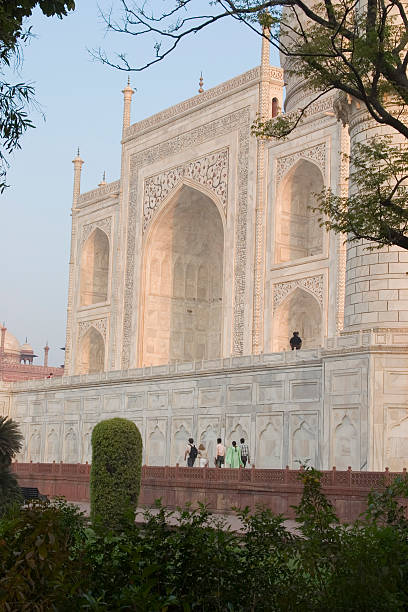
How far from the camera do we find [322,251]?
21516 millimetres

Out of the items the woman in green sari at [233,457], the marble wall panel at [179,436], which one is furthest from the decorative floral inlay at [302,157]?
the woman in green sari at [233,457]

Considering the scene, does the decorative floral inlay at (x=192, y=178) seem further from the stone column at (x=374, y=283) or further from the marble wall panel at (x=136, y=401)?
the stone column at (x=374, y=283)

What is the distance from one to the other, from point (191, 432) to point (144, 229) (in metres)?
8.23

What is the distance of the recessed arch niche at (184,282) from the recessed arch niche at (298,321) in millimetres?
5181

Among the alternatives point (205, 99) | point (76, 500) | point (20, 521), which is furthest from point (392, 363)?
point (205, 99)

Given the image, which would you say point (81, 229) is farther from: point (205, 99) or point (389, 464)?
point (389, 464)

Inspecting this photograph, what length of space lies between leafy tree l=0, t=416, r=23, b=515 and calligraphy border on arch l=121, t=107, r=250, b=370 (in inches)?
544

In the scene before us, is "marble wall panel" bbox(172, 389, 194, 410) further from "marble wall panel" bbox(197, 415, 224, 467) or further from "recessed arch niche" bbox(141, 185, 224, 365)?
"recessed arch niche" bbox(141, 185, 224, 365)

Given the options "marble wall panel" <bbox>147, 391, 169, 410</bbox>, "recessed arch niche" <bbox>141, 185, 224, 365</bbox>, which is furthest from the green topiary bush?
"recessed arch niche" <bbox>141, 185, 224, 365</bbox>

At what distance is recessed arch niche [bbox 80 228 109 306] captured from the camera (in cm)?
2952

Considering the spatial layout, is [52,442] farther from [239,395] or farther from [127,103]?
[127,103]

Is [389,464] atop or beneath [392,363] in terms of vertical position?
beneath

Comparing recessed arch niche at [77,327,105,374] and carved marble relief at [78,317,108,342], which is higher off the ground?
carved marble relief at [78,317,108,342]

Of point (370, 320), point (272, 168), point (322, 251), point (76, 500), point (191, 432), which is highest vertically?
point (272, 168)
